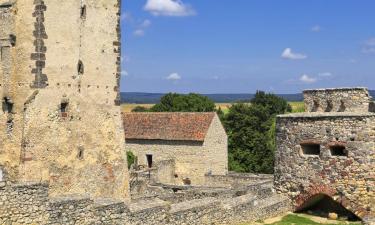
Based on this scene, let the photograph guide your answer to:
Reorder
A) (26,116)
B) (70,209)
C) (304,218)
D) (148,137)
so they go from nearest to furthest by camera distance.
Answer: (70,209) < (26,116) < (304,218) < (148,137)

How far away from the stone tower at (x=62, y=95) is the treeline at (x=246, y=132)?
27.8 meters

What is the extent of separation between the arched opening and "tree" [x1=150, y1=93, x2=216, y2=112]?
43158mm

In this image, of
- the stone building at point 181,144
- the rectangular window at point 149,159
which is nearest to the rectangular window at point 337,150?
the stone building at point 181,144

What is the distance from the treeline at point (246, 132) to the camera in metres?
47.6

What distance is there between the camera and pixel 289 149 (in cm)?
1856

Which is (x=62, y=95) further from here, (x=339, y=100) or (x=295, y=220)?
(x=339, y=100)

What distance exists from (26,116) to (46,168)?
1770mm

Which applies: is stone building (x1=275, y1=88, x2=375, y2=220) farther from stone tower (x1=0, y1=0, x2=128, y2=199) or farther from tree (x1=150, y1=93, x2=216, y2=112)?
tree (x1=150, y1=93, x2=216, y2=112)

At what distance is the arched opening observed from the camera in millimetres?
17797

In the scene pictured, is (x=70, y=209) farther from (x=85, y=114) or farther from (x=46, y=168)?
(x=85, y=114)

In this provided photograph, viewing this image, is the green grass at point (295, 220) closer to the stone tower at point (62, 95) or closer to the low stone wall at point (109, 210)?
the low stone wall at point (109, 210)

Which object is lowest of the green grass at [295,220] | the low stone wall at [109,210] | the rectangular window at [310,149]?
the green grass at [295,220]

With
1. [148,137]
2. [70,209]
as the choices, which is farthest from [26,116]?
[148,137]

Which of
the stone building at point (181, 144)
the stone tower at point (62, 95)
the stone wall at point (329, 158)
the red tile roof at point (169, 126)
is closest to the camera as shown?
the stone tower at point (62, 95)
